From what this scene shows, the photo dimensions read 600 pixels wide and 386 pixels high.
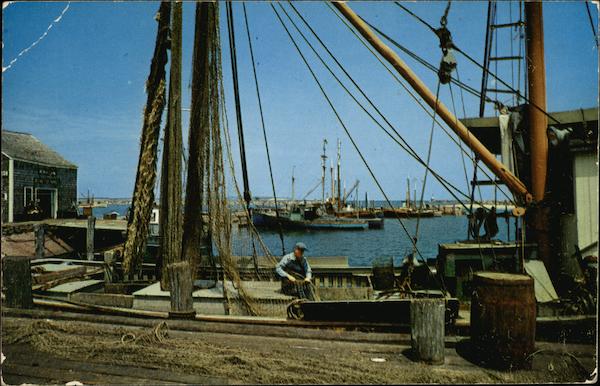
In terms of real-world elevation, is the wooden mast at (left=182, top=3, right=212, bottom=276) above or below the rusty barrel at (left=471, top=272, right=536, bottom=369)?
above

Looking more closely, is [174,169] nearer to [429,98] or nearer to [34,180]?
[429,98]

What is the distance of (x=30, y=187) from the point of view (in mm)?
30766

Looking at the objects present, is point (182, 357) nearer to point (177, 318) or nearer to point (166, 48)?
point (177, 318)

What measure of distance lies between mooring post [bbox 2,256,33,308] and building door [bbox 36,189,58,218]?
29213 mm

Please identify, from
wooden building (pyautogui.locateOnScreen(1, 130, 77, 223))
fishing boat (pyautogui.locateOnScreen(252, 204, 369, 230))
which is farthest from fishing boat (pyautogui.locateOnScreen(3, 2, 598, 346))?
fishing boat (pyautogui.locateOnScreen(252, 204, 369, 230))

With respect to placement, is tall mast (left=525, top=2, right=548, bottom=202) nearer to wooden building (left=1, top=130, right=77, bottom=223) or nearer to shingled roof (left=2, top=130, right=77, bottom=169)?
wooden building (left=1, top=130, right=77, bottom=223)

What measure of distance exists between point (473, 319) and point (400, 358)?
4.14ft

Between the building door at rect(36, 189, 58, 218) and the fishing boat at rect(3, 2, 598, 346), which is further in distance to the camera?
→ the building door at rect(36, 189, 58, 218)

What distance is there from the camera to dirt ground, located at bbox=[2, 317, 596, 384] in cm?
497

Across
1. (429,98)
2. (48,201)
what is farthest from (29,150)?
(429,98)

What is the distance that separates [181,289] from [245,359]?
7.19 ft

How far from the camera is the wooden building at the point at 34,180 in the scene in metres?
28.4

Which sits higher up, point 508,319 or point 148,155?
point 148,155

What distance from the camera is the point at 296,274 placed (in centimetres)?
847
